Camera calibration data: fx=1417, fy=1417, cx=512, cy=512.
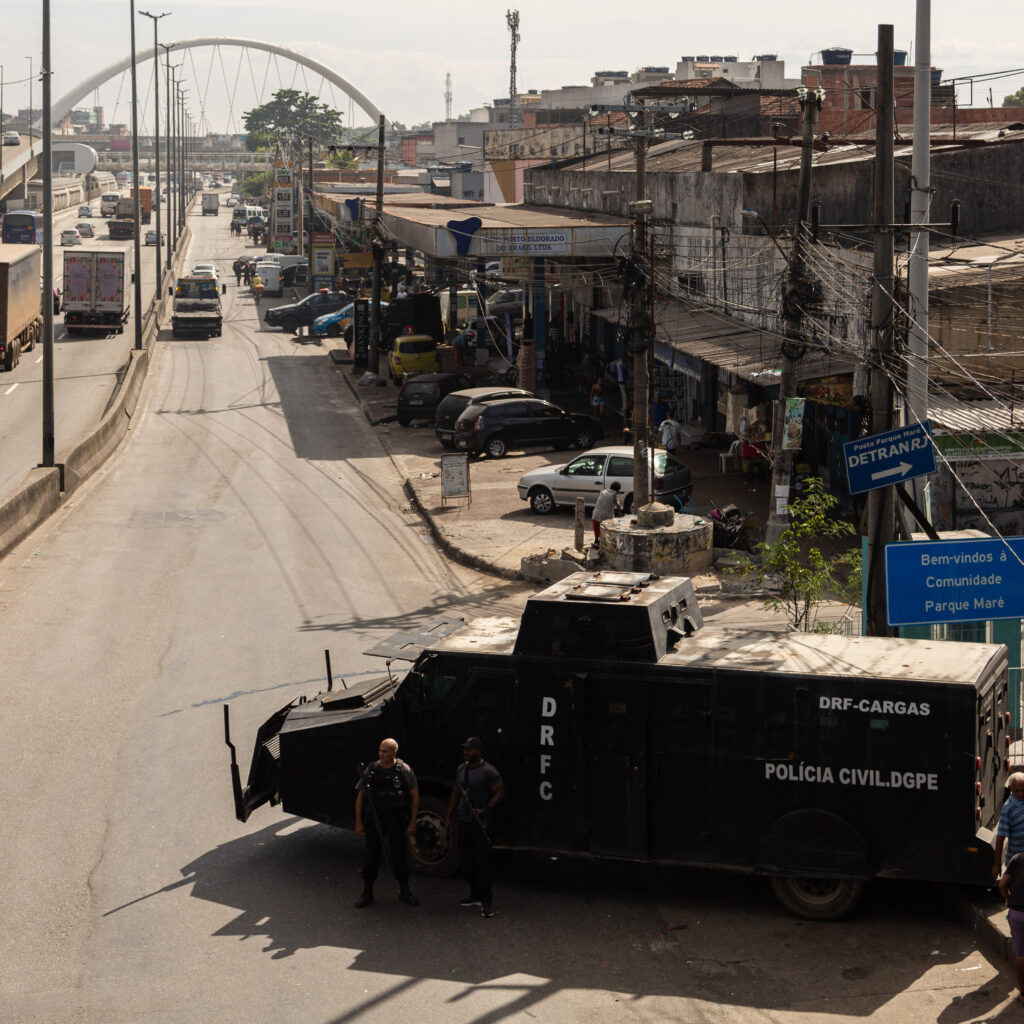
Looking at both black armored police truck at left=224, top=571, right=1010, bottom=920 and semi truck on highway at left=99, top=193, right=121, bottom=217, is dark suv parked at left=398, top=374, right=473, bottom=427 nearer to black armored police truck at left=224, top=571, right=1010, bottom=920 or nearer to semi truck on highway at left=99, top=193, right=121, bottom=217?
black armored police truck at left=224, top=571, right=1010, bottom=920

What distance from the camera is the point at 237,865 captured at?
1174cm

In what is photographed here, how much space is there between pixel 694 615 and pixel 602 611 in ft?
4.59

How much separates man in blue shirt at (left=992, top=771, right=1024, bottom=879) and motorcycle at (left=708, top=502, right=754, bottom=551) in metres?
14.8

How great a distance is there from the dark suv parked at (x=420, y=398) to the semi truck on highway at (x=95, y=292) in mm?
23654

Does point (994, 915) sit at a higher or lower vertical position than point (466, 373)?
lower

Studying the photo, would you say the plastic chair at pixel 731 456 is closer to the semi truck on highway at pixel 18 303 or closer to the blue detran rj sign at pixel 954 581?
the blue detran rj sign at pixel 954 581

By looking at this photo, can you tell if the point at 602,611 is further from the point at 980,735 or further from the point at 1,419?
the point at 1,419

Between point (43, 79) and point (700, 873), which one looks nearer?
point (700, 873)

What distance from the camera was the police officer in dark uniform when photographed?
1080 centimetres

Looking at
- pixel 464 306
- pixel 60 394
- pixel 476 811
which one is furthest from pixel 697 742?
pixel 464 306

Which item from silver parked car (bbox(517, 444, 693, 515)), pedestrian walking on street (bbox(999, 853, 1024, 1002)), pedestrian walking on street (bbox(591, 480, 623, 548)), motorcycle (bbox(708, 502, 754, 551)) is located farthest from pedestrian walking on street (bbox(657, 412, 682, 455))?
pedestrian walking on street (bbox(999, 853, 1024, 1002))

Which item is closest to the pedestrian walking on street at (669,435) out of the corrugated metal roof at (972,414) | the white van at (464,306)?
the corrugated metal roof at (972,414)

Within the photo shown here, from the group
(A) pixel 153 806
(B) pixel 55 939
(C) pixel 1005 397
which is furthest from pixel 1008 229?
(B) pixel 55 939

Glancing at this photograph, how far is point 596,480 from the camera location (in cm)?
2819
